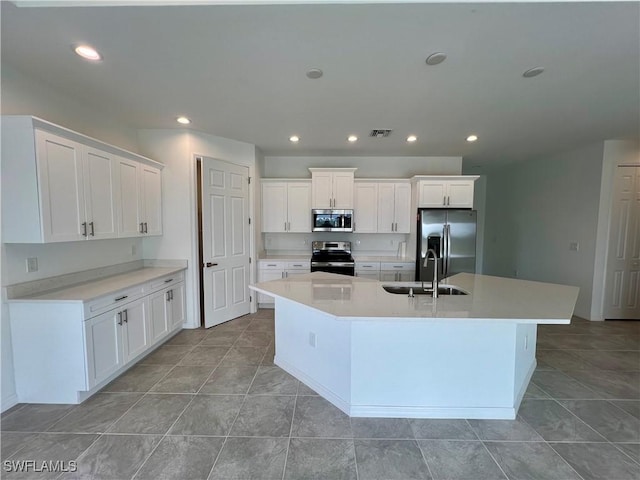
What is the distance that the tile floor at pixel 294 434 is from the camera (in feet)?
5.37

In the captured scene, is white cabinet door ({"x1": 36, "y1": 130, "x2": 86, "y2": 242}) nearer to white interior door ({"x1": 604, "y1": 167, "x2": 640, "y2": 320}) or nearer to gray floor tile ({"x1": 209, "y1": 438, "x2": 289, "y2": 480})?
gray floor tile ({"x1": 209, "y1": 438, "x2": 289, "y2": 480})

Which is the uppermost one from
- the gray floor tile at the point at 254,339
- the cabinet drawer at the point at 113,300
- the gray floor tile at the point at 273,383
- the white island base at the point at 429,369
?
the cabinet drawer at the point at 113,300

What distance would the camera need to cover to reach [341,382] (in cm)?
217

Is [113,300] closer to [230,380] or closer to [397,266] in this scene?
[230,380]

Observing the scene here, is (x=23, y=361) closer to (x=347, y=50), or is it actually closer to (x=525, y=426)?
(x=347, y=50)

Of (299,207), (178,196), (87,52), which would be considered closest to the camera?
(87,52)

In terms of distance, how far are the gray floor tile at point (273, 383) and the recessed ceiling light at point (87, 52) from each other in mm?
2914

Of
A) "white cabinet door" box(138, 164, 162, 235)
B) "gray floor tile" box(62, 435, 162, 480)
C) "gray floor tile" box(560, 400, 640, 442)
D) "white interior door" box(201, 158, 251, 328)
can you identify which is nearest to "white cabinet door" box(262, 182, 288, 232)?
"white interior door" box(201, 158, 251, 328)

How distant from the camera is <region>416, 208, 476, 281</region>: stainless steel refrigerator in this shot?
4.40m

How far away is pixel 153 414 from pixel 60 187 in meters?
1.98

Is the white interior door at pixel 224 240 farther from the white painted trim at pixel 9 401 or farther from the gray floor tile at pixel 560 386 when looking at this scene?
the gray floor tile at pixel 560 386

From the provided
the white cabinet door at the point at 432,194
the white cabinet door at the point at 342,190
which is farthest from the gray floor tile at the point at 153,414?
the white cabinet door at the point at 432,194

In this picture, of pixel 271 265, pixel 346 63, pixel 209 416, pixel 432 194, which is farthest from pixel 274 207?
pixel 209 416

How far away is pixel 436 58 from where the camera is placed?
1.96 meters
